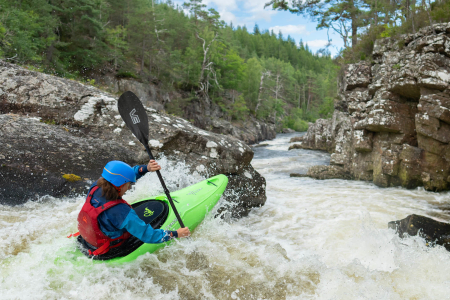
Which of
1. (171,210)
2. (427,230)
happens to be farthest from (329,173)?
(171,210)

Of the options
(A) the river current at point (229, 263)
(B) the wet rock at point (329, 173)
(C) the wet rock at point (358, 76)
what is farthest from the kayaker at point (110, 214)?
(C) the wet rock at point (358, 76)

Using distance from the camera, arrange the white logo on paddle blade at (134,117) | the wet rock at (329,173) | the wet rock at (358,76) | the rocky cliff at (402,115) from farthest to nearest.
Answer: the wet rock at (358,76), the wet rock at (329,173), the rocky cliff at (402,115), the white logo on paddle blade at (134,117)

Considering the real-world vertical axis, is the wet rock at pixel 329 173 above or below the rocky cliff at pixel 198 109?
below

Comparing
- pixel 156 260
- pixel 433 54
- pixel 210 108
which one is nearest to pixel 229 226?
pixel 156 260

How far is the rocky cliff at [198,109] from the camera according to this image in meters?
17.7

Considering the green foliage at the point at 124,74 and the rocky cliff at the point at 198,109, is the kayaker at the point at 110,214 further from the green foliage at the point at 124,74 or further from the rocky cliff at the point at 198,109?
the green foliage at the point at 124,74

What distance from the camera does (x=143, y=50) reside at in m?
20.1

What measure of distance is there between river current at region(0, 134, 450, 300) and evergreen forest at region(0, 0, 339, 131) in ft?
18.4

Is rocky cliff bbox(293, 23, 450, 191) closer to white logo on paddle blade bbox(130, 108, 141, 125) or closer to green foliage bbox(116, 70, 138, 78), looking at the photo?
white logo on paddle blade bbox(130, 108, 141, 125)

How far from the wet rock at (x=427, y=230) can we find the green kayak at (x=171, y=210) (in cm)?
269

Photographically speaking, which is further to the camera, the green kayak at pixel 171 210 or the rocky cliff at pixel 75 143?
the rocky cliff at pixel 75 143

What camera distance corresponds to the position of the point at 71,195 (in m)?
3.73

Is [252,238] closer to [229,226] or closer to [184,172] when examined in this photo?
[229,226]

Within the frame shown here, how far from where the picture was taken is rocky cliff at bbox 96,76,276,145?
17703 millimetres
